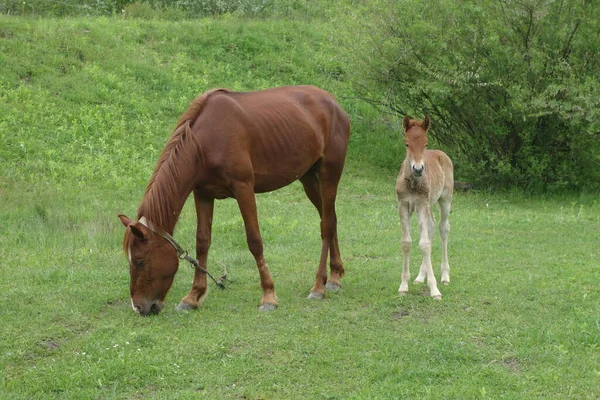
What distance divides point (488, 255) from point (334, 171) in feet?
9.08

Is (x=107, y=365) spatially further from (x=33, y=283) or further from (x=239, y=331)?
(x=33, y=283)

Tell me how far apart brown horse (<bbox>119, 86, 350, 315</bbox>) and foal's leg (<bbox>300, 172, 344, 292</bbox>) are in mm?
14

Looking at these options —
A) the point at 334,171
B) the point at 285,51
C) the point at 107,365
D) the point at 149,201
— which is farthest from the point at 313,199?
the point at 285,51

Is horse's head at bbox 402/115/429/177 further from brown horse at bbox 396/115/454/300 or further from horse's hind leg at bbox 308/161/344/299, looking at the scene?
horse's hind leg at bbox 308/161/344/299

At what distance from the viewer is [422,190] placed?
806cm

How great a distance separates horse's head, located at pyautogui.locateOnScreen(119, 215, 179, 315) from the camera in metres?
7.15

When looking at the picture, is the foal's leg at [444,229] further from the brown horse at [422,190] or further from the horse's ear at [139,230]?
the horse's ear at [139,230]

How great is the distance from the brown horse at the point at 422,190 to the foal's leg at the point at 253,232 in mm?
1381

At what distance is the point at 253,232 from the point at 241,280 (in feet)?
4.54

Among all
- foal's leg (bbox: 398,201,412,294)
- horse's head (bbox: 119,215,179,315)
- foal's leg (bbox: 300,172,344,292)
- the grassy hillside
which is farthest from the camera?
the grassy hillside

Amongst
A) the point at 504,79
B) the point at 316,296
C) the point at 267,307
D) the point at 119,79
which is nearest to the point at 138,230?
the point at 267,307

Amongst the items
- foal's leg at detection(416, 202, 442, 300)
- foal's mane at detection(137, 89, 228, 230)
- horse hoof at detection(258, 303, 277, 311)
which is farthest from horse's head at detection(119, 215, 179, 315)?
foal's leg at detection(416, 202, 442, 300)

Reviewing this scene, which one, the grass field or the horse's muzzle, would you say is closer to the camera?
the grass field

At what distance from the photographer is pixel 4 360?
6168mm
